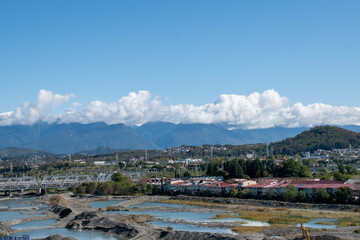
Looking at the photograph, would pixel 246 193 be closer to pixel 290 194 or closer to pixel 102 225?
pixel 290 194

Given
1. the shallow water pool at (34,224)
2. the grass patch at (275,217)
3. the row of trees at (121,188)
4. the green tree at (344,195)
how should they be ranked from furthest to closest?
1. the row of trees at (121,188)
2. the green tree at (344,195)
3. the shallow water pool at (34,224)
4. the grass patch at (275,217)

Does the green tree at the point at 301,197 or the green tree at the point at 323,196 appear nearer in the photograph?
the green tree at the point at 323,196

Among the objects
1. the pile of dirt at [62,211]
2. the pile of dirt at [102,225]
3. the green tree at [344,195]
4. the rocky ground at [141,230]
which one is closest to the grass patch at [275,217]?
the rocky ground at [141,230]

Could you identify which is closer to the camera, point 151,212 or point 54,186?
point 151,212

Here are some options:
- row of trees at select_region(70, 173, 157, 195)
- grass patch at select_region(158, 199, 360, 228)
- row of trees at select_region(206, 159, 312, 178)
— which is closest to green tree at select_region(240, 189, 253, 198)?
grass patch at select_region(158, 199, 360, 228)

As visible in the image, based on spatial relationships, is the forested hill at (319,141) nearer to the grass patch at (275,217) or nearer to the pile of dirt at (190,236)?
the grass patch at (275,217)

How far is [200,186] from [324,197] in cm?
1946

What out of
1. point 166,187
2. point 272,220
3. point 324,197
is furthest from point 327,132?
point 272,220

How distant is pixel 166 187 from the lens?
6444cm

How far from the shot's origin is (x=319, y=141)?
160 m

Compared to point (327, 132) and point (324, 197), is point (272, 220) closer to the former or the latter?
point (324, 197)

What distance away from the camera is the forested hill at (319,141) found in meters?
155

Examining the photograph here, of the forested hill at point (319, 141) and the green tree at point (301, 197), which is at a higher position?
the forested hill at point (319, 141)

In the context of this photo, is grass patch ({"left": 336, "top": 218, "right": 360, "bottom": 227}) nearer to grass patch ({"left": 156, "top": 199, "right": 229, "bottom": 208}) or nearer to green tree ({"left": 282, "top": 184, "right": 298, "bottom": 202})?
green tree ({"left": 282, "top": 184, "right": 298, "bottom": 202})
